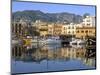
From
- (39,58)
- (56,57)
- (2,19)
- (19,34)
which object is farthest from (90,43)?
(2,19)

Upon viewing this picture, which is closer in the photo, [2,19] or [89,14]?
Result: [2,19]

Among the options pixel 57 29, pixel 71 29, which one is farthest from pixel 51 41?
pixel 71 29

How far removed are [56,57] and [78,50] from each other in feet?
0.99

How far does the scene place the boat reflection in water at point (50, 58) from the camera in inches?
107

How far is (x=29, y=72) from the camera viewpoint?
2742 mm

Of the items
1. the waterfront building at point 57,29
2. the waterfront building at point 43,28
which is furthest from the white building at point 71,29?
the waterfront building at point 43,28

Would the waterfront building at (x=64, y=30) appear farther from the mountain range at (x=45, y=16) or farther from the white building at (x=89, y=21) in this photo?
the white building at (x=89, y=21)

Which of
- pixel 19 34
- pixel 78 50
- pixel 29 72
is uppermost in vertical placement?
pixel 19 34

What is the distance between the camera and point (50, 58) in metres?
2.84

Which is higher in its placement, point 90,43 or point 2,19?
point 2,19

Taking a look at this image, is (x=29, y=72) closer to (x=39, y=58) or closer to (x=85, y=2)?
(x=39, y=58)

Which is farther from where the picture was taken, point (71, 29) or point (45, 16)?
point (71, 29)

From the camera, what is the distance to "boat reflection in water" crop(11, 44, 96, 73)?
271 centimetres

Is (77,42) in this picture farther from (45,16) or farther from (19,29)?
(19,29)
